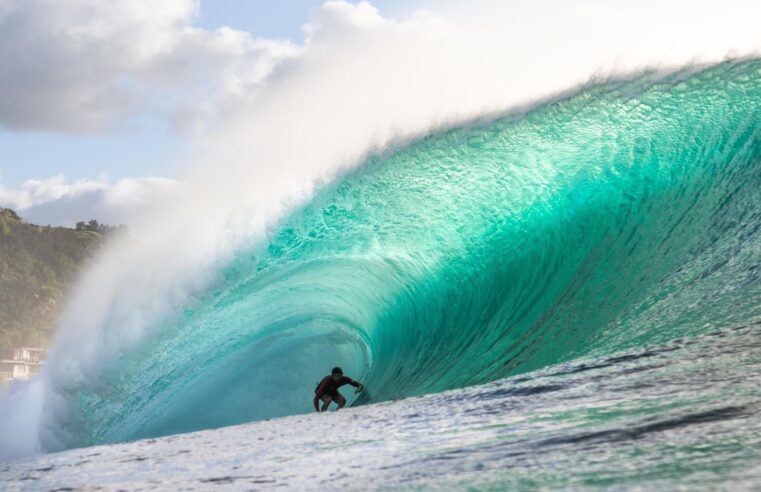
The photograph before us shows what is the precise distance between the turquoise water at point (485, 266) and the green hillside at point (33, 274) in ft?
228

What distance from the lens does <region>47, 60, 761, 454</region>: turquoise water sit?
8086 millimetres

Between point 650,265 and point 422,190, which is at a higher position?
point 422,190

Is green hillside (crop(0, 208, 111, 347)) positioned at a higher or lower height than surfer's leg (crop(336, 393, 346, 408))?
higher

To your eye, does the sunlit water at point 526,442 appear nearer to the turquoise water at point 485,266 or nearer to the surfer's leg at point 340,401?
the turquoise water at point 485,266

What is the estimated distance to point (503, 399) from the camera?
4.70 m

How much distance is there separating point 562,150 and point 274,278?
4625mm

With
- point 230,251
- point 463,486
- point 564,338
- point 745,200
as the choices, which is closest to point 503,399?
point 463,486

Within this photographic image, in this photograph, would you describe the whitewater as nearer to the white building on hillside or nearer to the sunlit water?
the sunlit water

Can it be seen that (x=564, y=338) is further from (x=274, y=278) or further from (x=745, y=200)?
(x=274, y=278)

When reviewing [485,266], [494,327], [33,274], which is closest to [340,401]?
[494,327]

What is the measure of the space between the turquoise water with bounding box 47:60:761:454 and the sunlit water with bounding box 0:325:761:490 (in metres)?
1.80

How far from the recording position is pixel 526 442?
3207 millimetres

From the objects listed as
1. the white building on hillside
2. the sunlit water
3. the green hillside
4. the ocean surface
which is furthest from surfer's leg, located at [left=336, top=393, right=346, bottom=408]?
the green hillside

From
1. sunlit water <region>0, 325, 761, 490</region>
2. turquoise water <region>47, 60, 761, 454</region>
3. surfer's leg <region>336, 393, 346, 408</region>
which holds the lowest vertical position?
sunlit water <region>0, 325, 761, 490</region>
